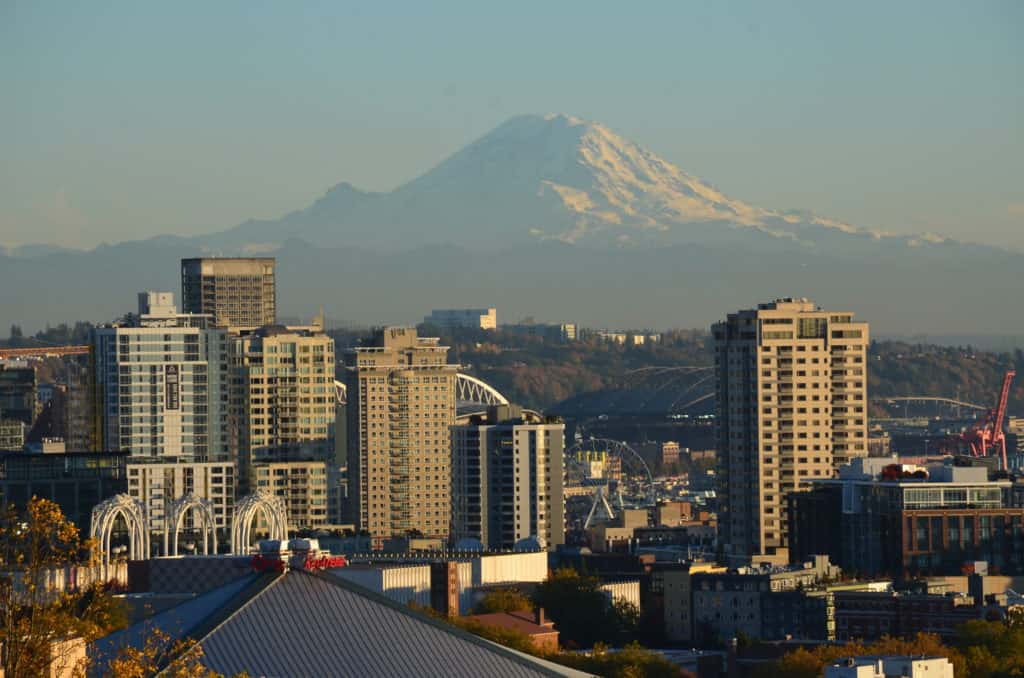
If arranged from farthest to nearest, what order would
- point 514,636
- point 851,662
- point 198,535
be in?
point 198,535 < point 514,636 < point 851,662

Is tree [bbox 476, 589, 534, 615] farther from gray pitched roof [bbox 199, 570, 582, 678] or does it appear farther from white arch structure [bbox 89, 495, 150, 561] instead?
gray pitched roof [bbox 199, 570, 582, 678]

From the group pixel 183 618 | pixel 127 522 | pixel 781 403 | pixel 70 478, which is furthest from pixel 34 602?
pixel 781 403

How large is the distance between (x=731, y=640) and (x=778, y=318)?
76285 millimetres

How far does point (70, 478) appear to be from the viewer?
173 m

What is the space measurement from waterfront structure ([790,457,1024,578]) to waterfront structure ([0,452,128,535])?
37693mm

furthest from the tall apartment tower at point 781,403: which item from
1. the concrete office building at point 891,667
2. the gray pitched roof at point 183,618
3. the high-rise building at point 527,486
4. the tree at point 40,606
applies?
the tree at point 40,606

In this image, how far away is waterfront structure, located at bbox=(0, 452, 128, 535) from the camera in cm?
17050

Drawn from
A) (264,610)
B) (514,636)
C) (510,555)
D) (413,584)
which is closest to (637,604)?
(510,555)

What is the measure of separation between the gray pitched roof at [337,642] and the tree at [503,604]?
59.0 meters

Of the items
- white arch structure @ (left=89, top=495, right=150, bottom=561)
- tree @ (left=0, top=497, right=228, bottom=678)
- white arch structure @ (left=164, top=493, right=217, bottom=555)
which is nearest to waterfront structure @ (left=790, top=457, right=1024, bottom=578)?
white arch structure @ (left=164, top=493, right=217, bottom=555)

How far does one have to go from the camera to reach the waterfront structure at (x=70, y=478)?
6713 inches

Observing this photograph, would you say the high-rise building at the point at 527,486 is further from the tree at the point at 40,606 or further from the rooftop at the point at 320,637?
the tree at the point at 40,606

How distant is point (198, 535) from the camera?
176125 mm

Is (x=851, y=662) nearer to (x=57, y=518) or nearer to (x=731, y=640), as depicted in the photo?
(x=731, y=640)
